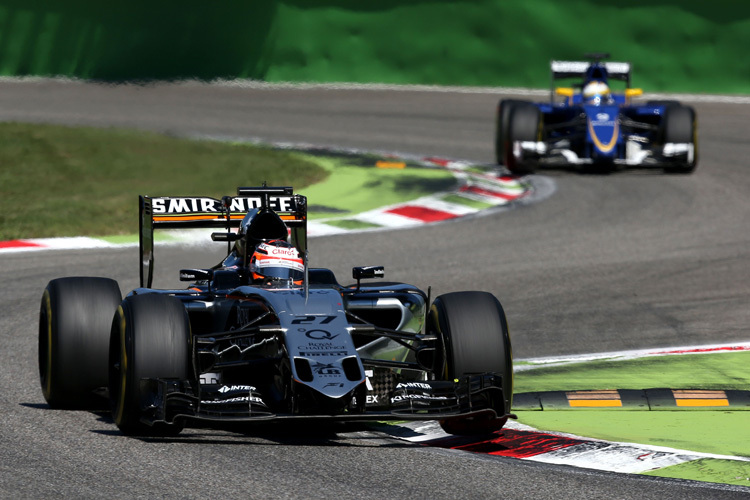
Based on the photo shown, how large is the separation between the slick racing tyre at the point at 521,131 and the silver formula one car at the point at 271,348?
10.7 metres

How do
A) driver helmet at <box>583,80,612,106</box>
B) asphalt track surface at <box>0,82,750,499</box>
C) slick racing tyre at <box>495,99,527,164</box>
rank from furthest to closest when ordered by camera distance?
driver helmet at <box>583,80,612,106</box>, slick racing tyre at <box>495,99,527,164</box>, asphalt track surface at <box>0,82,750,499</box>

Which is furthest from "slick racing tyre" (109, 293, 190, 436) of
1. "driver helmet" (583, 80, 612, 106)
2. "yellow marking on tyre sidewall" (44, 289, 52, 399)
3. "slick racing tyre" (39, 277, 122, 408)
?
"driver helmet" (583, 80, 612, 106)

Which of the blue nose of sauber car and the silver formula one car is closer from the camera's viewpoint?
the silver formula one car

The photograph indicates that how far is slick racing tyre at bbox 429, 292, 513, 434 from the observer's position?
7.45 meters

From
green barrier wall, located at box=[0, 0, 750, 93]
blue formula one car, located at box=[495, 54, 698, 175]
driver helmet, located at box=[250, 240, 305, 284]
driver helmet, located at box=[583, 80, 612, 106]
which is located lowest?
driver helmet, located at box=[250, 240, 305, 284]

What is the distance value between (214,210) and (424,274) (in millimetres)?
3877

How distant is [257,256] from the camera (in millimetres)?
8492

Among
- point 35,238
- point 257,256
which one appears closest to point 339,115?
point 35,238

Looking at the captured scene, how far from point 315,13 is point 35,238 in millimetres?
15709

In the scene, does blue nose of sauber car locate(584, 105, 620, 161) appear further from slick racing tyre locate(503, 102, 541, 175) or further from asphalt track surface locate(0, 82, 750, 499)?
slick racing tyre locate(503, 102, 541, 175)

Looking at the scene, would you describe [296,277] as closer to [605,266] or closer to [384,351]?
[384,351]

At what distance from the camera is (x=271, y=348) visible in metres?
7.59

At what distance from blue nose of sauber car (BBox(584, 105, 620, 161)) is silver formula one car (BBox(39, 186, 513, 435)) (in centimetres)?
1058

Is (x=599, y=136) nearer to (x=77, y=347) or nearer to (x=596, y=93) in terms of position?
(x=596, y=93)
